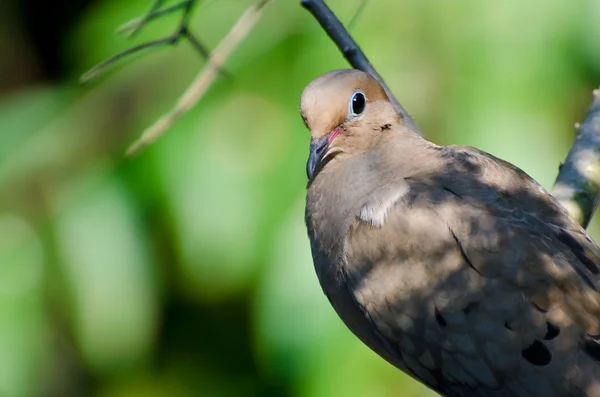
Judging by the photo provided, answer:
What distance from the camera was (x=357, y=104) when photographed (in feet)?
8.07

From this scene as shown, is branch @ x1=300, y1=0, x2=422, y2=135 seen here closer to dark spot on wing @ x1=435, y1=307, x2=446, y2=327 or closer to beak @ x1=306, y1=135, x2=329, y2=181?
beak @ x1=306, y1=135, x2=329, y2=181

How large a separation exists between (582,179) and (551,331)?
0.45 m

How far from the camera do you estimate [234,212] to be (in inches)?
140

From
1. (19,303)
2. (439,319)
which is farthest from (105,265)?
(439,319)

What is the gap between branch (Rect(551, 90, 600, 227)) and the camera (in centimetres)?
248

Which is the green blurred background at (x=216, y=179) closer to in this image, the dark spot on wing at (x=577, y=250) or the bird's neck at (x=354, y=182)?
the bird's neck at (x=354, y=182)

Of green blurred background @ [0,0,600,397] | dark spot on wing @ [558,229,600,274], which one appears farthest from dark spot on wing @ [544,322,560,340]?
green blurred background @ [0,0,600,397]

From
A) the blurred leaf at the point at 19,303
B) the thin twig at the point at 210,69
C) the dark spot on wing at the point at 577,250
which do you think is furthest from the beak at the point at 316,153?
the blurred leaf at the point at 19,303

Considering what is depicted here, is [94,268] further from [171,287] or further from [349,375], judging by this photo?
[349,375]

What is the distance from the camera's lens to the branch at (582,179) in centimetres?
248

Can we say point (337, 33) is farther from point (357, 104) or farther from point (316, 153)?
point (316, 153)

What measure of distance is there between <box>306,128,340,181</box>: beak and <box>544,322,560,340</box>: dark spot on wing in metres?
0.59

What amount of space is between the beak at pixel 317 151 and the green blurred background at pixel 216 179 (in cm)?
100

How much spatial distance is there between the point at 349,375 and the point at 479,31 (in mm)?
1166
